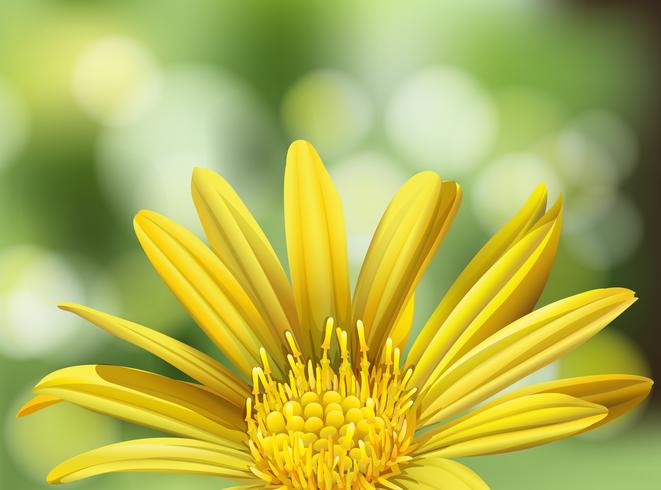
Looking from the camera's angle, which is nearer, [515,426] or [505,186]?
[515,426]

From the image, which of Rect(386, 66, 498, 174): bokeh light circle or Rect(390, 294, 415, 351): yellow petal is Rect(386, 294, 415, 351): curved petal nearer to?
Rect(390, 294, 415, 351): yellow petal

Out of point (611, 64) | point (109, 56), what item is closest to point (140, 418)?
point (109, 56)

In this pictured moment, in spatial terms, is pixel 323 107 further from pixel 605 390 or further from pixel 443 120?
pixel 605 390

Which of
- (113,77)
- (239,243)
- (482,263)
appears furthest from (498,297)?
(113,77)

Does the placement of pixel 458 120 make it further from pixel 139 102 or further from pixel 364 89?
pixel 139 102

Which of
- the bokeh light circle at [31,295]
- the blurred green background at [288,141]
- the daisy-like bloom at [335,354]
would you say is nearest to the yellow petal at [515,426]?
the daisy-like bloom at [335,354]

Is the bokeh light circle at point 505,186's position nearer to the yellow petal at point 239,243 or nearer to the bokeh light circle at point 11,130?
the yellow petal at point 239,243
